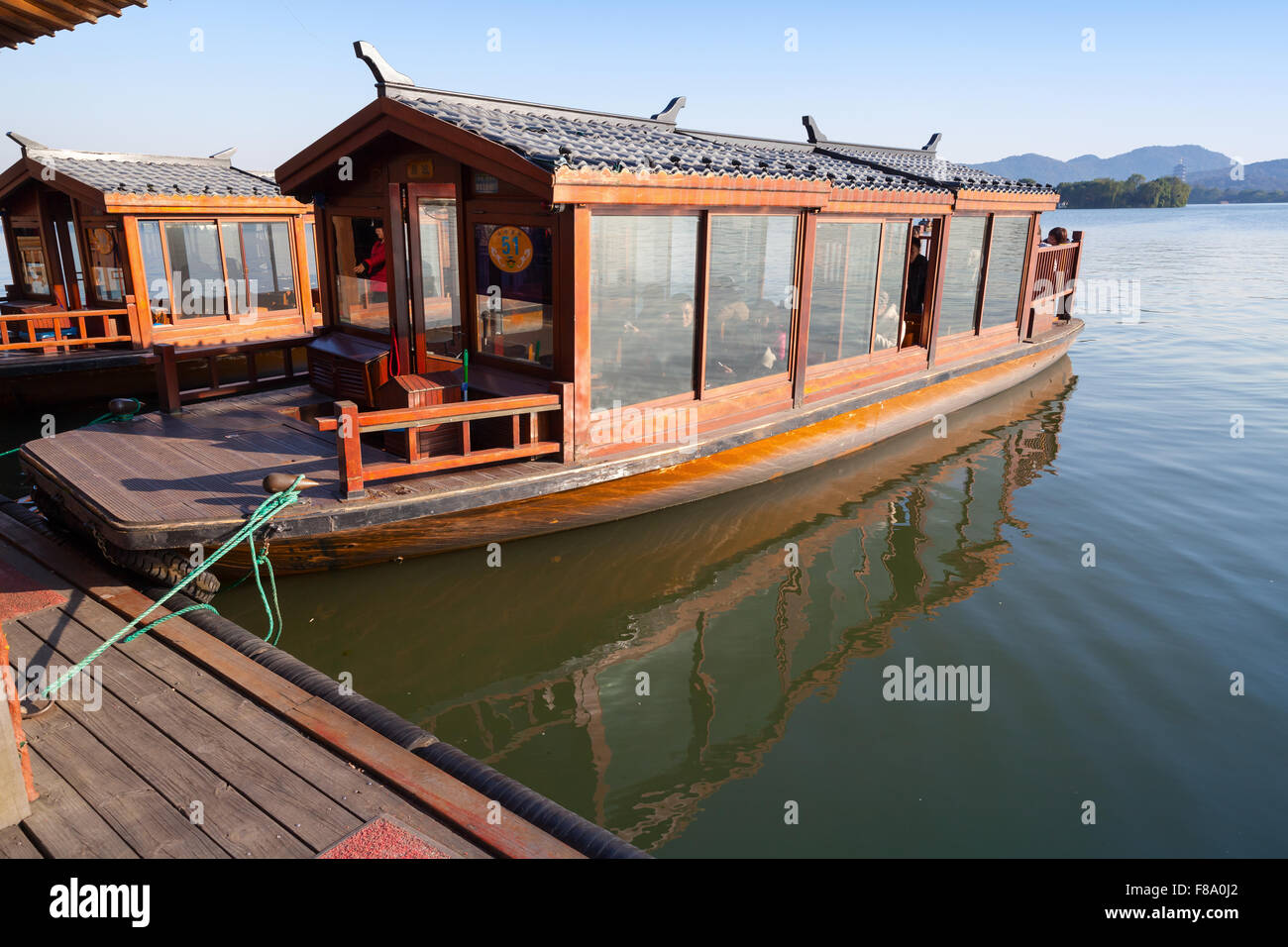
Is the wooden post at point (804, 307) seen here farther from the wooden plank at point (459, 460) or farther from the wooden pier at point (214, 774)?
the wooden pier at point (214, 774)

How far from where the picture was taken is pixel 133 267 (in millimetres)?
13352

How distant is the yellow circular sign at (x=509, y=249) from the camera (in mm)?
7562

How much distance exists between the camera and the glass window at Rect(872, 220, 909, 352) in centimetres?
1131

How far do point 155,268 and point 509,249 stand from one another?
9.11 metres

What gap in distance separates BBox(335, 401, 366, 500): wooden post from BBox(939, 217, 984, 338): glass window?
9.53 meters

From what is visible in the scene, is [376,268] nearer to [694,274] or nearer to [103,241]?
[694,274]

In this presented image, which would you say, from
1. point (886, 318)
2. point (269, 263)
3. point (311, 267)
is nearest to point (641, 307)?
point (886, 318)

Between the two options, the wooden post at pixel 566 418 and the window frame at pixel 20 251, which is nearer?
the wooden post at pixel 566 418

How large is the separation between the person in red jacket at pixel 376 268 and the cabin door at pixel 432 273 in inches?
18.7

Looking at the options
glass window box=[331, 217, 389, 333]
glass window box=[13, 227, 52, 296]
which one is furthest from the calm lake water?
glass window box=[13, 227, 52, 296]

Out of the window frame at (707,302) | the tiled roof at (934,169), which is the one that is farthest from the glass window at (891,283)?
the window frame at (707,302)

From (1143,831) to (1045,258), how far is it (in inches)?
546

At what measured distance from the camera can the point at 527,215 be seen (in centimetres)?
743
